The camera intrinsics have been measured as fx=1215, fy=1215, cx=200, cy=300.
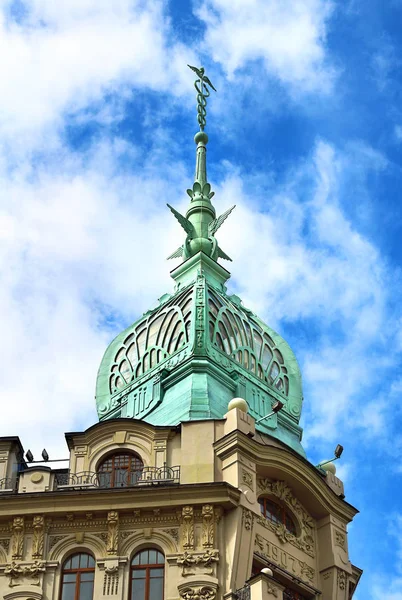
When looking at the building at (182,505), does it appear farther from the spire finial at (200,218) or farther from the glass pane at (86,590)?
the spire finial at (200,218)

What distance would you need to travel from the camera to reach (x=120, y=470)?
38156 millimetres

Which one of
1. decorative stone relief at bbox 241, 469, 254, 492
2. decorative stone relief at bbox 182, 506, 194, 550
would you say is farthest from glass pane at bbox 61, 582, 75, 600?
decorative stone relief at bbox 241, 469, 254, 492

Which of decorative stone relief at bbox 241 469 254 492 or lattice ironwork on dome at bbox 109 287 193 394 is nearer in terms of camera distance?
decorative stone relief at bbox 241 469 254 492

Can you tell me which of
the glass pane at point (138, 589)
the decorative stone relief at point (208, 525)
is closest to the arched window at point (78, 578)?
the glass pane at point (138, 589)

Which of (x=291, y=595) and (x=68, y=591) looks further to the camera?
(x=291, y=595)

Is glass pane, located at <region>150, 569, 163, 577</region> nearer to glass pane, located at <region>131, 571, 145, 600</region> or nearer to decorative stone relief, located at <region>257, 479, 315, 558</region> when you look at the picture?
glass pane, located at <region>131, 571, 145, 600</region>

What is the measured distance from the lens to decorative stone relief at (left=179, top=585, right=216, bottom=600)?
34.5 meters

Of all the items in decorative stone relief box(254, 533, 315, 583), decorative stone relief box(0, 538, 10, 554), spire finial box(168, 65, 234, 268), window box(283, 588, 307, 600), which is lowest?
window box(283, 588, 307, 600)

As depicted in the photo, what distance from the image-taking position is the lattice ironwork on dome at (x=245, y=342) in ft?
147

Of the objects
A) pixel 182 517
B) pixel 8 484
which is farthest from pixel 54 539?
pixel 182 517

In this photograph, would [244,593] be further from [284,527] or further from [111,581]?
[284,527]

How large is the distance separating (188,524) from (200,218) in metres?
18.1

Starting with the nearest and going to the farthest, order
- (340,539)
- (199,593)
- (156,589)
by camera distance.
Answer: (199,593), (156,589), (340,539)

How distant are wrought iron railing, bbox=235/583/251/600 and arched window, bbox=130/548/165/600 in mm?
2226
